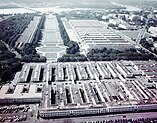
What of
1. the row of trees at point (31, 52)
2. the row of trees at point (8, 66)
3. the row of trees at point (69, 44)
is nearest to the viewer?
the row of trees at point (8, 66)

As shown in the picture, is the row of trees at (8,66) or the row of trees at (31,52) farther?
the row of trees at (31,52)

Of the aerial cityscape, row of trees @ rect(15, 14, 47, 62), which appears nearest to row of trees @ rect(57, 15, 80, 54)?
the aerial cityscape

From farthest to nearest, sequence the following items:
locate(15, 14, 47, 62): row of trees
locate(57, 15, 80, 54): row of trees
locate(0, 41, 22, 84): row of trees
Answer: locate(57, 15, 80, 54): row of trees → locate(15, 14, 47, 62): row of trees → locate(0, 41, 22, 84): row of trees

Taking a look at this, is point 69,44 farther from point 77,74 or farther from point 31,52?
point 77,74

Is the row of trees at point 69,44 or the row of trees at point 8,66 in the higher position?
the row of trees at point 8,66

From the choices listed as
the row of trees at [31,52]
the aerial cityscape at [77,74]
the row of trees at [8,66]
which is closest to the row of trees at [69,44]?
the aerial cityscape at [77,74]

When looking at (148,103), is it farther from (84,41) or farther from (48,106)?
(84,41)

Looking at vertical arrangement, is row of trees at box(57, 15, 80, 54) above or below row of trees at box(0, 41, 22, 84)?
below

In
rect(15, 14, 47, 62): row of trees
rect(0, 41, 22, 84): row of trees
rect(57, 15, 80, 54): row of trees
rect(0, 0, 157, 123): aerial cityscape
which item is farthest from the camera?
rect(57, 15, 80, 54): row of trees

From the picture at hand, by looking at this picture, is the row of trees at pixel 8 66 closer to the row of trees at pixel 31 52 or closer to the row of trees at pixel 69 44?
the row of trees at pixel 31 52

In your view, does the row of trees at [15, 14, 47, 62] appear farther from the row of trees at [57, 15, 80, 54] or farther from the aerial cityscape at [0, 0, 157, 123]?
the row of trees at [57, 15, 80, 54]

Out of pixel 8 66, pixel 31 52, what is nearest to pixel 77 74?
pixel 8 66
